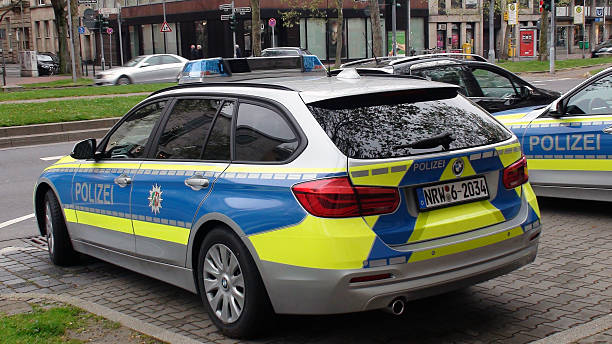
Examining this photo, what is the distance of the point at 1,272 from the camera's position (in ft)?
21.8

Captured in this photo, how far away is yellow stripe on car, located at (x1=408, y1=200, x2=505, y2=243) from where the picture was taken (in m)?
4.21

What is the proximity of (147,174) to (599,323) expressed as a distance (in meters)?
3.11

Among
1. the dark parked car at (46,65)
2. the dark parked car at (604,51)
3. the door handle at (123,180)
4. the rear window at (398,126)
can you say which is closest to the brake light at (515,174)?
the rear window at (398,126)

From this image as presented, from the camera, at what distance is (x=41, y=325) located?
4.75m

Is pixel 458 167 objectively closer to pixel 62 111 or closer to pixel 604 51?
pixel 62 111

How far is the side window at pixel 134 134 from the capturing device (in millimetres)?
5680

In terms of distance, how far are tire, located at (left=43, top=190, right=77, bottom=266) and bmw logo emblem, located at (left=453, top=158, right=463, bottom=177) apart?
147 inches

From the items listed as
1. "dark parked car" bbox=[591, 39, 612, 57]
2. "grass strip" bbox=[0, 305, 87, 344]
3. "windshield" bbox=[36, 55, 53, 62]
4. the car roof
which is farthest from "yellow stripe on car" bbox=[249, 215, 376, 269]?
"dark parked car" bbox=[591, 39, 612, 57]

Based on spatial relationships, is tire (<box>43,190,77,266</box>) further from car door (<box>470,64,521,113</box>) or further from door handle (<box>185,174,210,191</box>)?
car door (<box>470,64,521,113</box>)

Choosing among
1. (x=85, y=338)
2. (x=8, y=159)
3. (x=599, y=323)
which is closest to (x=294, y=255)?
(x=85, y=338)

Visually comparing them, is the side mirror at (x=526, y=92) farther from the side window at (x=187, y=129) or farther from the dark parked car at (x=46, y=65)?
the dark parked car at (x=46, y=65)

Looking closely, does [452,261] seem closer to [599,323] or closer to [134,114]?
[599,323]

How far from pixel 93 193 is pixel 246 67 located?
160 centimetres

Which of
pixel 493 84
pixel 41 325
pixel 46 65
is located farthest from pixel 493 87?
pixel 46 65
